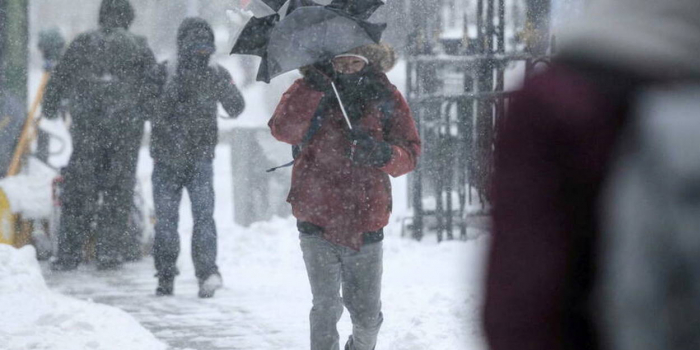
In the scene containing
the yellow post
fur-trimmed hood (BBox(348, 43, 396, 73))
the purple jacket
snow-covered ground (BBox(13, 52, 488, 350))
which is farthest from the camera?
the yellow post

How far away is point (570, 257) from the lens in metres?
1.35

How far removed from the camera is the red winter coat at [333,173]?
4.27m

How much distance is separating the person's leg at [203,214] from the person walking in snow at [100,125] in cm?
153

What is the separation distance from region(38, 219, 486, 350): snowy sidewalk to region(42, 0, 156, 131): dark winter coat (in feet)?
4.30

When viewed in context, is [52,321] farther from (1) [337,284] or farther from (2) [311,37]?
(2) [311,37]

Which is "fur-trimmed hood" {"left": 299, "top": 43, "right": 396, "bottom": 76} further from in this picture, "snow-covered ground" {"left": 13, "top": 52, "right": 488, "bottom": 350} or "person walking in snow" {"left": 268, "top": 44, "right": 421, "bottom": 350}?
"snow-covered ground" {"left": 13, "top": 52, "right": 488, "bottom": 350}

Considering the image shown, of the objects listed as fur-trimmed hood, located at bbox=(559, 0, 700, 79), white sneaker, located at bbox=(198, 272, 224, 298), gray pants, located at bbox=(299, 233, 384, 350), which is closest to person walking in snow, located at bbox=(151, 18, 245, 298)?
white sneaker, located at bbox=(198, 272, 224, 298)

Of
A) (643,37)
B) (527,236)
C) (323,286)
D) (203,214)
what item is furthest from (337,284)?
(203,214)

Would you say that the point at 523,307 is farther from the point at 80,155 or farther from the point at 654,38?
the point at 80,155

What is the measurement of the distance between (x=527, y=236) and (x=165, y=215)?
21.9 feet

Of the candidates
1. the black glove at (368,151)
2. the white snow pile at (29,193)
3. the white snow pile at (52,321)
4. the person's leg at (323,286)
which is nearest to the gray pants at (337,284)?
the person's leg at (323,286)

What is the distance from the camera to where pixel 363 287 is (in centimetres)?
436

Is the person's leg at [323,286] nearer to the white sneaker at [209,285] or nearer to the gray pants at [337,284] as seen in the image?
the gray pants at [337,284]

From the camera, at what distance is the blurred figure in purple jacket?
1210mm
